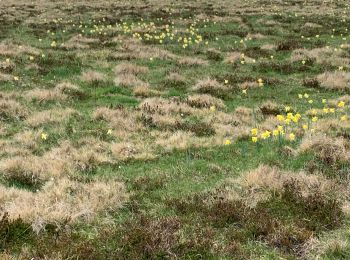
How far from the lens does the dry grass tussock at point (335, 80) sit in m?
17.9

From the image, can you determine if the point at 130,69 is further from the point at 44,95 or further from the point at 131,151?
the point at 131,151

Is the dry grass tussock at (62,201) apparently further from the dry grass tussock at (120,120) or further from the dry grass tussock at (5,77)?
the dry grass tussock at (5,77)

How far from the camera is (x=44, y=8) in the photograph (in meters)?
42.6

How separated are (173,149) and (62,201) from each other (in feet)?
12.9

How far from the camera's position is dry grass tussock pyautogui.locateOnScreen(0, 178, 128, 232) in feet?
24.1

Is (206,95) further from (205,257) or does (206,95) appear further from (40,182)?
(205,257)

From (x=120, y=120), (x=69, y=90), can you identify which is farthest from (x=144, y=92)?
(x=120, y=120)

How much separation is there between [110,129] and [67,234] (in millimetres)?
5863

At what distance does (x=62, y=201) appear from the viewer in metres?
7.92

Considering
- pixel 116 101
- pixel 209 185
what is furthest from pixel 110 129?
pixel 209 185

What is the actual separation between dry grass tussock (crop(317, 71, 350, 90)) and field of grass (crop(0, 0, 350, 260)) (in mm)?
50

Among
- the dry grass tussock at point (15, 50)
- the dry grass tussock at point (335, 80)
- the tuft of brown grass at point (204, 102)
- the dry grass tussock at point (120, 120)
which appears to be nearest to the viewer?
the dry grass tussock at point (120, 120)

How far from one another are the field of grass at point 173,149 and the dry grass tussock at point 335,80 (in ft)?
0.16

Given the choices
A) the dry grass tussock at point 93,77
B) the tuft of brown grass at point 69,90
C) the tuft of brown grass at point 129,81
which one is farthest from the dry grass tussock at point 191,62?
the tuft of brown grass at point 69,90
